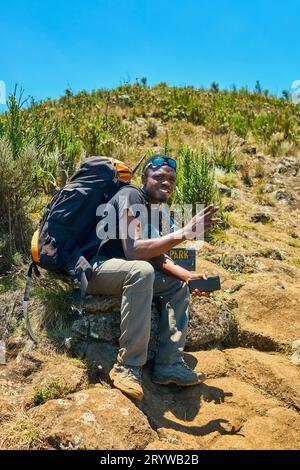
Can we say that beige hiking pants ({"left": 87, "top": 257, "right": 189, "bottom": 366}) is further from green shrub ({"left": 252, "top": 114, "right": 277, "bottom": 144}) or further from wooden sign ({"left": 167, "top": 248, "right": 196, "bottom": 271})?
green shrub ({"left": 252, "top": 114, "right": 277, "bottom": 144})

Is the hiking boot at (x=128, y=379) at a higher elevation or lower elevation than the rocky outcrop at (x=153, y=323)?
lower

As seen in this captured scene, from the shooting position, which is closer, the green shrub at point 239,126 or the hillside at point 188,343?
the hillside at point 188,343

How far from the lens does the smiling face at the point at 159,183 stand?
366 centimetres

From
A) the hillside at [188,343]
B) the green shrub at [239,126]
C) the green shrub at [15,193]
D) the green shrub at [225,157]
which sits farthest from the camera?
the green shrub at [239,126]

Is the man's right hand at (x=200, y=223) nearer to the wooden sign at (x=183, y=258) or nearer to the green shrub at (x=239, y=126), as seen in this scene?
the wooden sign at (x=183, y=258)

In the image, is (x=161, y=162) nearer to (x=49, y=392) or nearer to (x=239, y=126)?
(x=49, y=392)

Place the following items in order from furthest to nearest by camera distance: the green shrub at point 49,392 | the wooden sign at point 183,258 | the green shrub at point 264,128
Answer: the green shrub at point 264,128, the wooden sign at point 183,258, the green shrub at point 49,392

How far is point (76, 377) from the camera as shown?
3131 millimetres

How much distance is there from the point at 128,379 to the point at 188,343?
1031mm

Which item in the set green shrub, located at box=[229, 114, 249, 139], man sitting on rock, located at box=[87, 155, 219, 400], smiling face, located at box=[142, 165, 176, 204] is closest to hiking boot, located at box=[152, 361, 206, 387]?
man sitting on rock, located at box=[87, 155, 219, 400]

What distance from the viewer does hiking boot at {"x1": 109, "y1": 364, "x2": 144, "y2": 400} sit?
9.76ft

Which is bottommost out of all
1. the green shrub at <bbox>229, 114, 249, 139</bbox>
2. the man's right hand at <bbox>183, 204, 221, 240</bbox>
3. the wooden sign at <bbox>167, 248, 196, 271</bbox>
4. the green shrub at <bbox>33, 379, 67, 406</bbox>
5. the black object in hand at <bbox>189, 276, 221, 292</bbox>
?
the green shrub at <bbox>33, 379, 67, 406</bbox>

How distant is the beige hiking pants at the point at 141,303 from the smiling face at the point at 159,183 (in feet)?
1.95

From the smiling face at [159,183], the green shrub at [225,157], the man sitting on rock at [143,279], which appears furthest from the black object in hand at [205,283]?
the green shrub at [225,157]
